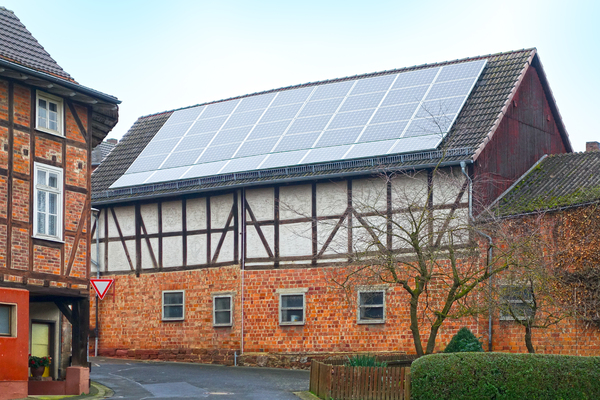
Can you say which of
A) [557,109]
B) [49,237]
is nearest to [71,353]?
[49,237]

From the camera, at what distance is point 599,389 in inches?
706

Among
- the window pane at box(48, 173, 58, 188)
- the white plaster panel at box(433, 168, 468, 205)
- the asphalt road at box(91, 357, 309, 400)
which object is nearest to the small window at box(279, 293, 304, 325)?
the asphalt road at box(91, 357, 309, 400)

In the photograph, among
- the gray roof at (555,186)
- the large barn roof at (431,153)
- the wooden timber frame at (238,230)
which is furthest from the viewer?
the wooden timber frame at (238,230)

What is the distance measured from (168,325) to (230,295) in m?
2.53

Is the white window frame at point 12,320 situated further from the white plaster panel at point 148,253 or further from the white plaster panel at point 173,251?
the white plaster panel at point 148,253

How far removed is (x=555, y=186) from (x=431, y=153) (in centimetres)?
335

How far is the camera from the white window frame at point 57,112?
20.0 m

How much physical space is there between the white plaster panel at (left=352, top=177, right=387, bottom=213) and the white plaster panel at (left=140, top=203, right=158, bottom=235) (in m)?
7.02

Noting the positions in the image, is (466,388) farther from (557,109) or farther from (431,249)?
(557,109)

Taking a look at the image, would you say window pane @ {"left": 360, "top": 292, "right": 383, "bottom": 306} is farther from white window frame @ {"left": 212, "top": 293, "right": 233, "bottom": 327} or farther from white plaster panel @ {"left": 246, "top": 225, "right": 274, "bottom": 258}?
white window frame @ {"left": 212, "top": 293, "right": 233, "bottom": 327}

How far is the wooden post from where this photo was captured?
20156 mm

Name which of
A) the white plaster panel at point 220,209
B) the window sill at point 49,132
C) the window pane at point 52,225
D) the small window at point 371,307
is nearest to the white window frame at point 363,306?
the small window at point 371,307

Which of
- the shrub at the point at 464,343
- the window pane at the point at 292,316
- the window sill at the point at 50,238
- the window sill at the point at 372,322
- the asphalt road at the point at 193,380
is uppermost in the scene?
the window sill at the point at 50,238

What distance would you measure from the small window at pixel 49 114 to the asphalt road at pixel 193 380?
5959 millimetres
